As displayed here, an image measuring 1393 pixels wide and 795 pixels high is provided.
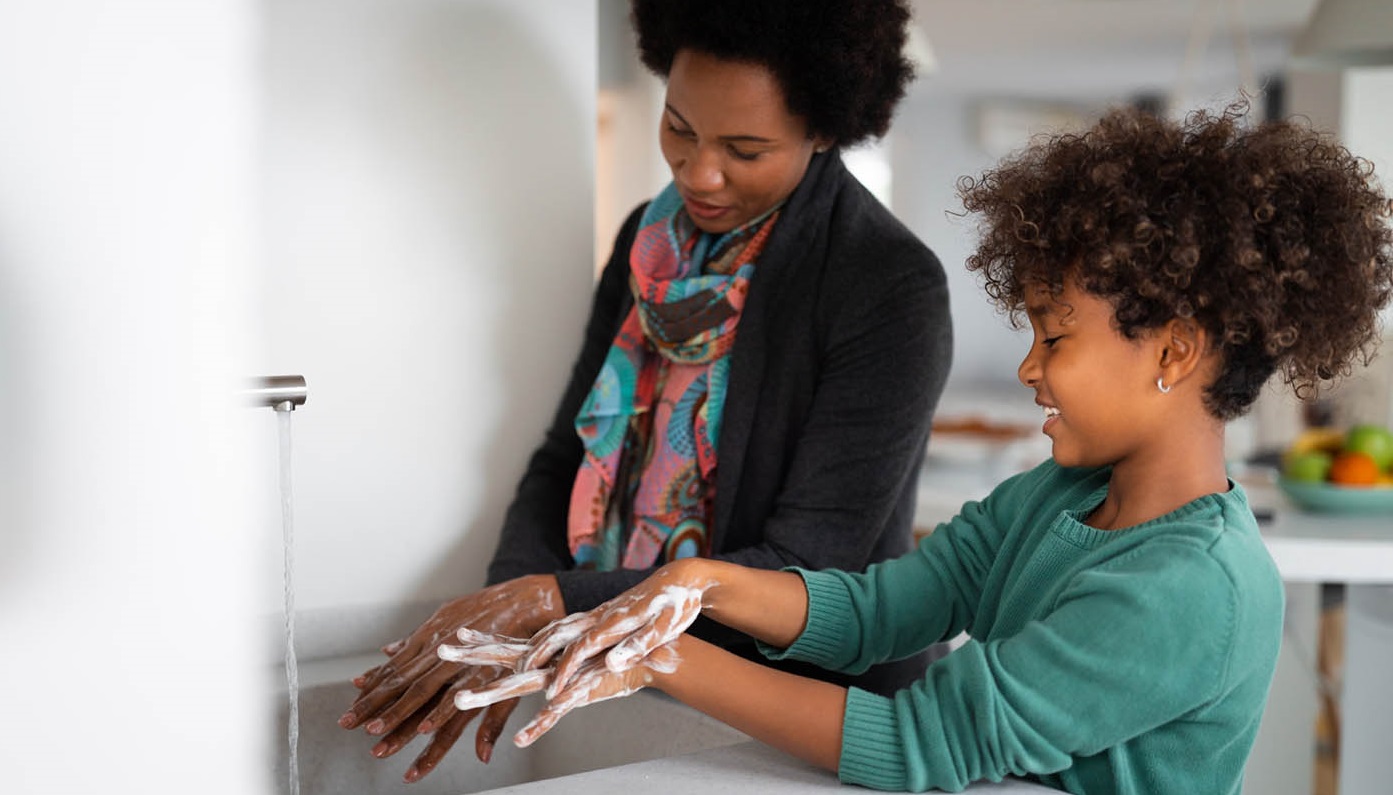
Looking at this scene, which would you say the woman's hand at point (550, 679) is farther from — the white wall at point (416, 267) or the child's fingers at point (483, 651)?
the white wall at point (416, 267)

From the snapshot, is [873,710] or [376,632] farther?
[376,632]

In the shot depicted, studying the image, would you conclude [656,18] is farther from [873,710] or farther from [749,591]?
[873,710]

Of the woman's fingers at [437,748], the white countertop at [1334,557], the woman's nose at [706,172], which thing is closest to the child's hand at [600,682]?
the woman's fingers at [437,748]

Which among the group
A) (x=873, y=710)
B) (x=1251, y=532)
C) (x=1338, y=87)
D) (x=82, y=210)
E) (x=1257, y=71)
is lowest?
(x=873, y=710)

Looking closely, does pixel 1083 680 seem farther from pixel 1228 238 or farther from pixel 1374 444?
pixel 1374 444

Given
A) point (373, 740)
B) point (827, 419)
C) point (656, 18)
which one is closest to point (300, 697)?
point (373, 740)

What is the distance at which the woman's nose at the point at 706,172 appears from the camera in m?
1.32

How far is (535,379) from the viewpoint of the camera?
5.28 feet

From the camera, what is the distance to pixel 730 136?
1.31 metres

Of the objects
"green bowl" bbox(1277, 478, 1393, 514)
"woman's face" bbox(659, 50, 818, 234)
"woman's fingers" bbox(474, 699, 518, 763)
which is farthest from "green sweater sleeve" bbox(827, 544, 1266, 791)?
"green bowl" bbox(1277, 478, 1393, 514)

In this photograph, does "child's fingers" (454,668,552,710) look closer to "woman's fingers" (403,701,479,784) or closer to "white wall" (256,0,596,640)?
"woman's fingers" (403,701,479,784)

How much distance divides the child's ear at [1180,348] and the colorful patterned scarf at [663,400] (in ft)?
1.72

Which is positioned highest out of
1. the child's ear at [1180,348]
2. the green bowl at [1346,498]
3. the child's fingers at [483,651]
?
the child's ear at [1180,348]

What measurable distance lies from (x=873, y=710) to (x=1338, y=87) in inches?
183
